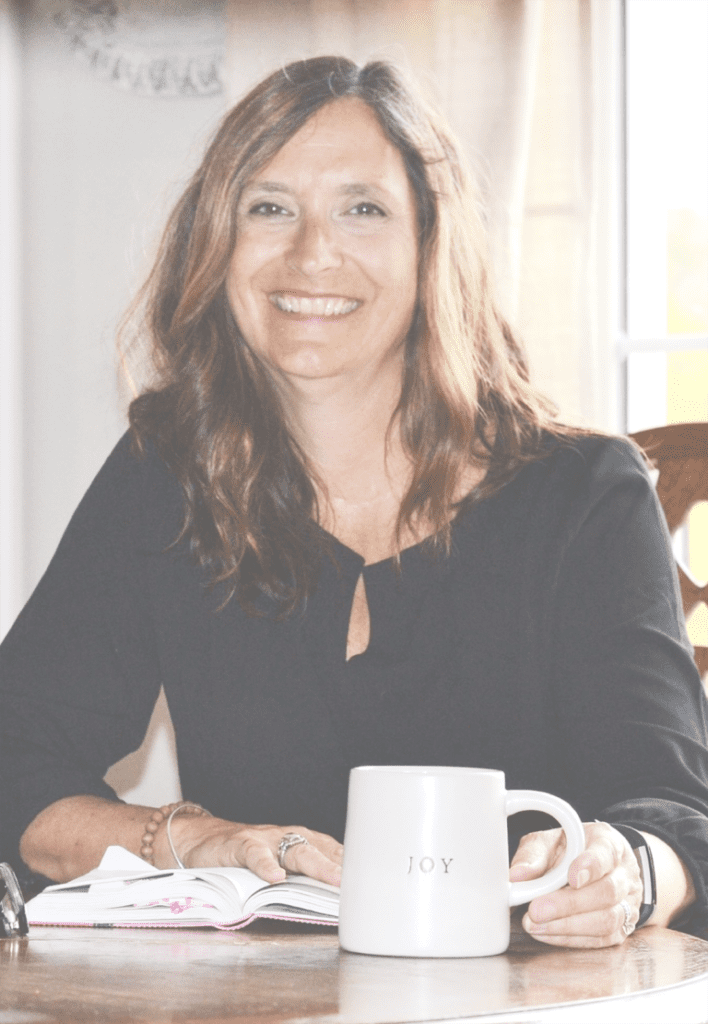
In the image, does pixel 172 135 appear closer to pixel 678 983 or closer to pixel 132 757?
pixel 132 757

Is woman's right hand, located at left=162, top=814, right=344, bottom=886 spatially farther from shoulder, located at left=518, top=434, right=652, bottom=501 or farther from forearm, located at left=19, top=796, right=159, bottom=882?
shoulder, located at left=518, top=434, right=652, bottom=501

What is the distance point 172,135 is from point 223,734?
1.70 m

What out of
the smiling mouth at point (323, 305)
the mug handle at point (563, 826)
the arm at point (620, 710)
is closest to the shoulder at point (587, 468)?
the arm at point (620, 710)

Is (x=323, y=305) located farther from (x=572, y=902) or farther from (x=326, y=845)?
(x=572, y=902)

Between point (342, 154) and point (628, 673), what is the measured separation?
2.29 ft

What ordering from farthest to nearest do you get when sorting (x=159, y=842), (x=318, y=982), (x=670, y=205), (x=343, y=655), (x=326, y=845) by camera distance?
(x=670, y=205)
(x=343, y=655)
(x=159, y=842)
(x=326, y=845)
(x=318, y=982)

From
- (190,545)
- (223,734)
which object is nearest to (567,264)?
(190,545)

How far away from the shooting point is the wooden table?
2.05 ft

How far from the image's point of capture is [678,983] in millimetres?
700

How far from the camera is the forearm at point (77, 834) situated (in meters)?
1.17

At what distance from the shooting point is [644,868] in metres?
0.91

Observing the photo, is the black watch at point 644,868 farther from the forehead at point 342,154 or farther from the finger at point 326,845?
the forehead at point 342,154

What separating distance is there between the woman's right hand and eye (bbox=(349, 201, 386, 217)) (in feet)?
2.43

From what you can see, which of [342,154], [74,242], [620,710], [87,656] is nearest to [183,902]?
[620,710]
